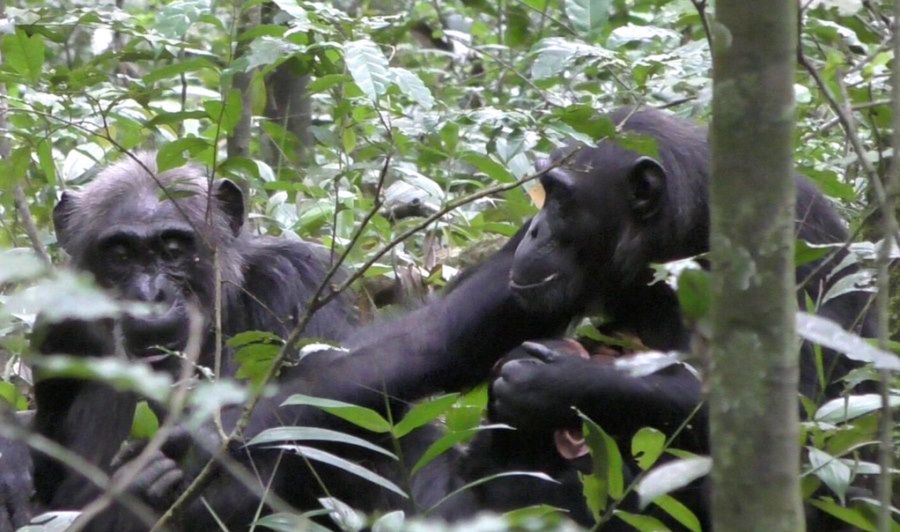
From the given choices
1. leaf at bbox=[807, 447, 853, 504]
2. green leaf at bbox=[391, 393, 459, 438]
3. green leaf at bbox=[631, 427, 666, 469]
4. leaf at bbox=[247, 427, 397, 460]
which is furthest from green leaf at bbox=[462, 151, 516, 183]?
leaf at bbox=[807, 447, 853, 504]

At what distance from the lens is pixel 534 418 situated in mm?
3967

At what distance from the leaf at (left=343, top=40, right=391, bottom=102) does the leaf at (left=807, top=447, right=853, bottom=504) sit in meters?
1.48

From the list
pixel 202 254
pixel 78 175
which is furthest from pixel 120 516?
pixel 78 175

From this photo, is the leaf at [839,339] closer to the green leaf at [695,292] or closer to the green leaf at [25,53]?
the green leaf at [695,292]

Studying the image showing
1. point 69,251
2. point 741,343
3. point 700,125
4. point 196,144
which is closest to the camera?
point 741,343

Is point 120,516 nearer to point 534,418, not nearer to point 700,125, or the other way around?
point 534,418

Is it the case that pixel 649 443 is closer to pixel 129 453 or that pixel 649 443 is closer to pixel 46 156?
pixel 129 453

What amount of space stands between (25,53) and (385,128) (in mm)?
1129

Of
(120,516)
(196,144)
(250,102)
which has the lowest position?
(120,516)

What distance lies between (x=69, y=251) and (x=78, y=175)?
2.70ft

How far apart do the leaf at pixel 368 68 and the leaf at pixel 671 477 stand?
1.63m

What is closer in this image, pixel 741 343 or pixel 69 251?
pixel 741 343

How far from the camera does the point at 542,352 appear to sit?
4.02 m

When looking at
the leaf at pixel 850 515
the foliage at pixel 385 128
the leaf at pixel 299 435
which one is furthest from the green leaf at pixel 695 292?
the leaf at pixel 299 435
